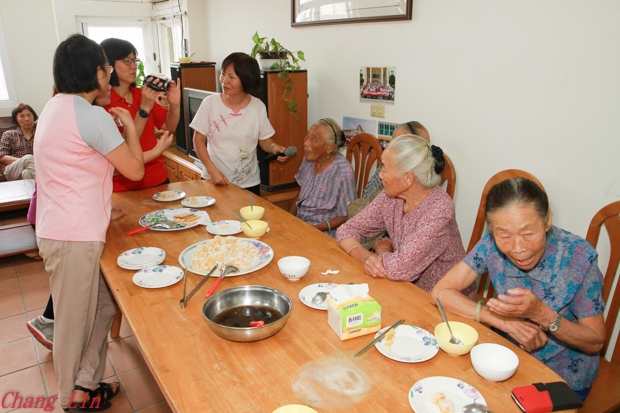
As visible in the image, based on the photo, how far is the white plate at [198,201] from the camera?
2.28 metres

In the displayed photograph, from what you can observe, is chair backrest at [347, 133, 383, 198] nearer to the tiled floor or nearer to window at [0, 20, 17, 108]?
the tiled floor

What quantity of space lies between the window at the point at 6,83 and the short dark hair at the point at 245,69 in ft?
15.0

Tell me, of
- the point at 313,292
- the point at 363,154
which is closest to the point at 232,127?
the point at 363,154

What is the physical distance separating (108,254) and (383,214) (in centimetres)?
118

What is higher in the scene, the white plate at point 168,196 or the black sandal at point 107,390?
the white plate at point 168,196

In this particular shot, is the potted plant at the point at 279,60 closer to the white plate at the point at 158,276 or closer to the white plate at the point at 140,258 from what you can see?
the white plate at the point at 140,258

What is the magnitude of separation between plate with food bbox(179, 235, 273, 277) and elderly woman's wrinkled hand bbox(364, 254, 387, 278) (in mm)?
373

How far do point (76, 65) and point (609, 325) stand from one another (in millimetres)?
2216

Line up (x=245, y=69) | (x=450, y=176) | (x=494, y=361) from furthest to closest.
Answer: (x=245, y=69) < (x=450, y=176) < (x=494, y=361)

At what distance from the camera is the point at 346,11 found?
2928 mm

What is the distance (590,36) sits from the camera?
1789 mm

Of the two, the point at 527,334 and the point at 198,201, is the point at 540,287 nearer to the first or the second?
the point at 527,334

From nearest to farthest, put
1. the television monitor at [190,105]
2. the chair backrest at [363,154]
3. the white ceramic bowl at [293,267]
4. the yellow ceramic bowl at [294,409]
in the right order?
the yellow ceramic bowl at [294,409] < the white ceramic bowl at [293,267] < the chair backrest at [363,154] < the television monitor at [190,105]

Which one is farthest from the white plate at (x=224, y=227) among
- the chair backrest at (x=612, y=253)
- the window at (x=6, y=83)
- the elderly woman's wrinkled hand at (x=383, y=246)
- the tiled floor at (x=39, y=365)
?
the window at (x=6, y=83)
